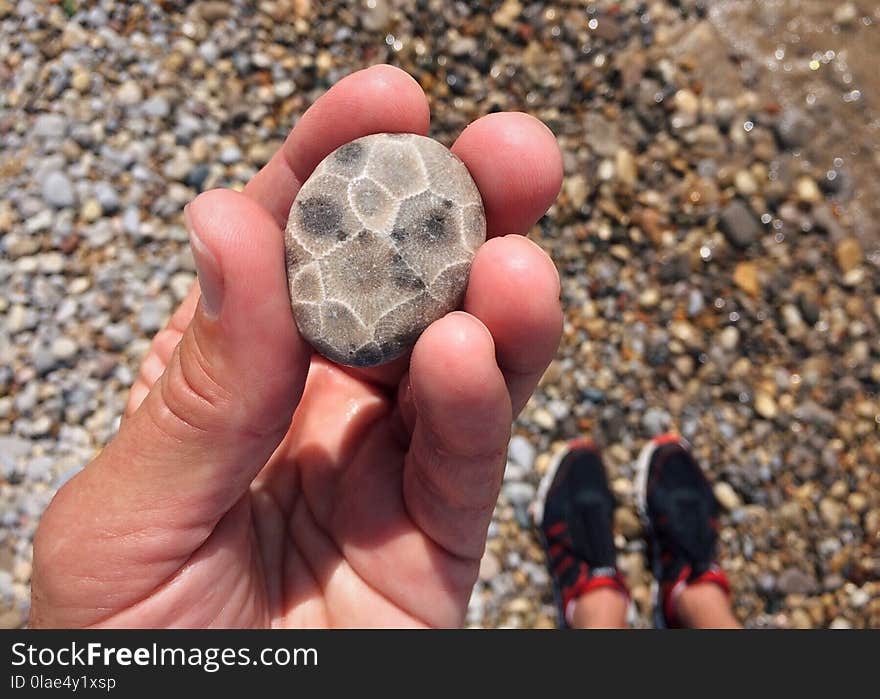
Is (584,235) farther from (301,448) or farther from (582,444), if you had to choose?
(301,448)

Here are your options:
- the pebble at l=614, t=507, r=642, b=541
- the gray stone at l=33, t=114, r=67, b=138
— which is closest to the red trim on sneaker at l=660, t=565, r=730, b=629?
the pebble at l=614, t=507, r=642, b=541

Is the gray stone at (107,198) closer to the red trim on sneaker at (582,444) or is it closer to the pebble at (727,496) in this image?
the red trim on sneaker at (582,444)

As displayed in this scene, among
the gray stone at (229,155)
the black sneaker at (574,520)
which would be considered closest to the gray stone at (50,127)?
the gray stone at (229,155)

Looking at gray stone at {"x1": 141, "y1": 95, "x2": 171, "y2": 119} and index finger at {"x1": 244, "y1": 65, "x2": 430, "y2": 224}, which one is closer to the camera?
index finger at {"x1": 244, "y1": 65, "x2": 430, "y2": 224}

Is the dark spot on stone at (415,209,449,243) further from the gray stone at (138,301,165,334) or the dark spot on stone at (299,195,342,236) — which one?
the gray stone at (138,301,165,334)

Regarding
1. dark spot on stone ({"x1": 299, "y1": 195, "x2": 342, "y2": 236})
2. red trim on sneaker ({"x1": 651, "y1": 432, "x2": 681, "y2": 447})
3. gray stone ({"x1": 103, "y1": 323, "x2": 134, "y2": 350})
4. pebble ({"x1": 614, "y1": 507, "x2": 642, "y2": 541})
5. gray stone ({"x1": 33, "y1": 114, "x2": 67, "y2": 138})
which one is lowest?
pebble ({"x1": 614, "y1": 507, "x2": 642, "y2": 541})

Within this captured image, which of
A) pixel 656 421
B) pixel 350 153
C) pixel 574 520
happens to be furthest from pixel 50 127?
pixel 656 421
